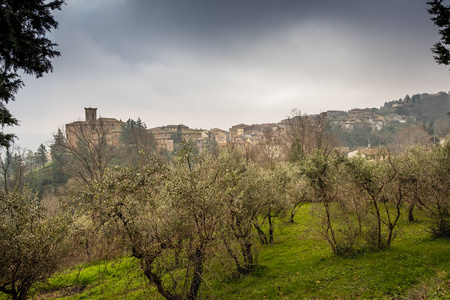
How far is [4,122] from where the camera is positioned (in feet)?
26.0

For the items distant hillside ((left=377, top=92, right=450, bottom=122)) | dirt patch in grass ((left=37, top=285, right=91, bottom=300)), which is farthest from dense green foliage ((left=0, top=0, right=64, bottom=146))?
distant hillside ((left=377, top=92, right=450, bottom=122))

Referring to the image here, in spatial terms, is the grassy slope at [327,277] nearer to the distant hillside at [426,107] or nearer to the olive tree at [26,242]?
the olive tree at [26,242]

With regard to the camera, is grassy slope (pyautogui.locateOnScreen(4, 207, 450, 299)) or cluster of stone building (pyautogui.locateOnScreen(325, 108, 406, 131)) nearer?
grassy slope (pyautogui.locateOnScreen(4, 207, 450, 299))

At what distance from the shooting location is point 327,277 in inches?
401

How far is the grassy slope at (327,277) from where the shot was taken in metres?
8.43

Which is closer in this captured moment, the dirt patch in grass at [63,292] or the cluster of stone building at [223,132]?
the dirt patch in grass at [63,292]

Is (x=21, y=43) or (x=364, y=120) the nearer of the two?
(x=21, y=43)

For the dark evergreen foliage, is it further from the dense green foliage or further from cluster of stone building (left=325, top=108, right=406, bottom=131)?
cluster of stone building (left=325, top=108, right=406, bottom=131)

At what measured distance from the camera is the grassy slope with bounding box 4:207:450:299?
8430 mm

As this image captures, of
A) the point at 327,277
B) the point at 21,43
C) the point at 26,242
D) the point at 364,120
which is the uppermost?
the point at 364,120

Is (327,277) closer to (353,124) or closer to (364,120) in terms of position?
(353,124)

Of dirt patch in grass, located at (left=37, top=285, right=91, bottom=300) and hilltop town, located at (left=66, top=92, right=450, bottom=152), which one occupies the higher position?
hilltop town, located at (left=66, top=92, right=450, bottom=152)

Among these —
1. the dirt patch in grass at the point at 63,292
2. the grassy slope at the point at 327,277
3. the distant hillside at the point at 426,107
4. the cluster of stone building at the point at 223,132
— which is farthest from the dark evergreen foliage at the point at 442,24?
the distant hillside at the point at 426,107

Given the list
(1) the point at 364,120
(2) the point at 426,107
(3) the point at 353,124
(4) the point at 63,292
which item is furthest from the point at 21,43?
(2) the point at 426,107
